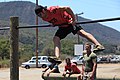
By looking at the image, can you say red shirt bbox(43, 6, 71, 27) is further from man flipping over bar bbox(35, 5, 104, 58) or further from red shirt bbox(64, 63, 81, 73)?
red shirt bbox(64, 63, 81, 73)

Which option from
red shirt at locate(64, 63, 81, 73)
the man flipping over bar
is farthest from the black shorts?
red shirt at locate(64, 63, 81, 73)

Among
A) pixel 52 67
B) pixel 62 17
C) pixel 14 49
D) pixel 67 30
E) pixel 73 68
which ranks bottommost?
pixel 73 68

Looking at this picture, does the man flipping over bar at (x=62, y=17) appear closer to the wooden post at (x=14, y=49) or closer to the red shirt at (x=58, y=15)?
the red shirt at (x=58, y=15)

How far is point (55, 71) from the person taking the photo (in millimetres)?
7043

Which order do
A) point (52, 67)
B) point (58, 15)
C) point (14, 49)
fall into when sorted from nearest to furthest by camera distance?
point (58, 15) < point (52, 67) < point (14, 49)

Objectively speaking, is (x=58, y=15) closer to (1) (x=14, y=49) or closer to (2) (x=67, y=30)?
(2) (x=67, y=30)

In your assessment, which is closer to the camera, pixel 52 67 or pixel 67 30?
pixel 67 30

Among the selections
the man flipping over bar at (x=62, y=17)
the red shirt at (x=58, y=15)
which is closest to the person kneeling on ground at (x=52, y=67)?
the man flipping over bar at (x=62, y=17)

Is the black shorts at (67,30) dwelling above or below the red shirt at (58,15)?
below

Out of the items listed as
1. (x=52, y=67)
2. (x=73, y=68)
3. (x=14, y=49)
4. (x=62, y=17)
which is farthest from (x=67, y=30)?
(x=73, y=68)

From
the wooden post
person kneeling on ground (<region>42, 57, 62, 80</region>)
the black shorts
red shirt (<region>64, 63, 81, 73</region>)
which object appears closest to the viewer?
person kneeling on ground (<region>42, 57, 62, 80</region>)

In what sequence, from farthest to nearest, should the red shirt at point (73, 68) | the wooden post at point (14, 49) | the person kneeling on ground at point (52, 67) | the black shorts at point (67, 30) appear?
the red shirt at point (73, 68) → the wooden post at point (14, 49) → the black shorts at point (67, 30) → the person kneeling on ground at point (52, 67)

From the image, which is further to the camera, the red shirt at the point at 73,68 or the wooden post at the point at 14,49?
the red shirt at the point at 73,68

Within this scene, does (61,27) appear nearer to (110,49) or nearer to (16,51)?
(16,51)
